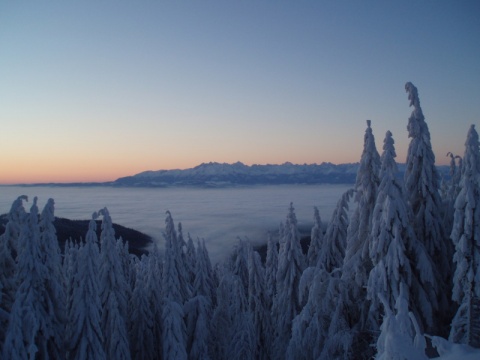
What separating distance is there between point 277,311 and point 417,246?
14580mm

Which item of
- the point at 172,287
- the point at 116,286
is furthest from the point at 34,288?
the point at 172,287

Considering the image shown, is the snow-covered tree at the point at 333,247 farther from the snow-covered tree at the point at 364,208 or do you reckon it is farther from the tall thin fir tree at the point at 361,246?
the snow-covered tree at the point at 364,208

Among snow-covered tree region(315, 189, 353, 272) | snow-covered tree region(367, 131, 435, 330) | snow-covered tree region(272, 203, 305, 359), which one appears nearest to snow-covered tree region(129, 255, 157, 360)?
snow-covered tree region(272, 203, 305, 359)

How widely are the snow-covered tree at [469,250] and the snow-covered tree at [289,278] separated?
11.7m

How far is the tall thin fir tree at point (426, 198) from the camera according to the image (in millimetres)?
13688

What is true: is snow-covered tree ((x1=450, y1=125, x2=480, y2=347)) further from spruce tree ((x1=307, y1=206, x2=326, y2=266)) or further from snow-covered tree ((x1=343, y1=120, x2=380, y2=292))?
spruce tree ((x1=307, y1=206, x2=326, y2=266))

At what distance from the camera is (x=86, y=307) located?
647 inches

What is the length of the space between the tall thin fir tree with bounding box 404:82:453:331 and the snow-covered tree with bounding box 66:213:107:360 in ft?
49.1

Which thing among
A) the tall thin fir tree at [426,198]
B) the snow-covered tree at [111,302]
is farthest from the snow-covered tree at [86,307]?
the tall thin fir tree at [426,198]

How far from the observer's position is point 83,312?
16375mm

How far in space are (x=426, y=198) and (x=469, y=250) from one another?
113 inches

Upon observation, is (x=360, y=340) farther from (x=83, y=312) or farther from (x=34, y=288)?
(x=34, y=288)

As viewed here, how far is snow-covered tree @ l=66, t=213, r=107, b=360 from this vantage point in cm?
1628

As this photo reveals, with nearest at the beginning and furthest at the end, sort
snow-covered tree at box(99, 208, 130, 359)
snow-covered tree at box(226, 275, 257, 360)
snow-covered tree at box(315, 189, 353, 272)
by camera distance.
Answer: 1. snow-covered tree at box(99, 208, 130, 359)
2. snow-covered tree at box(315, 189, 353, 272)
3. snow-covered tree at box(226, 275, 257, 360)
